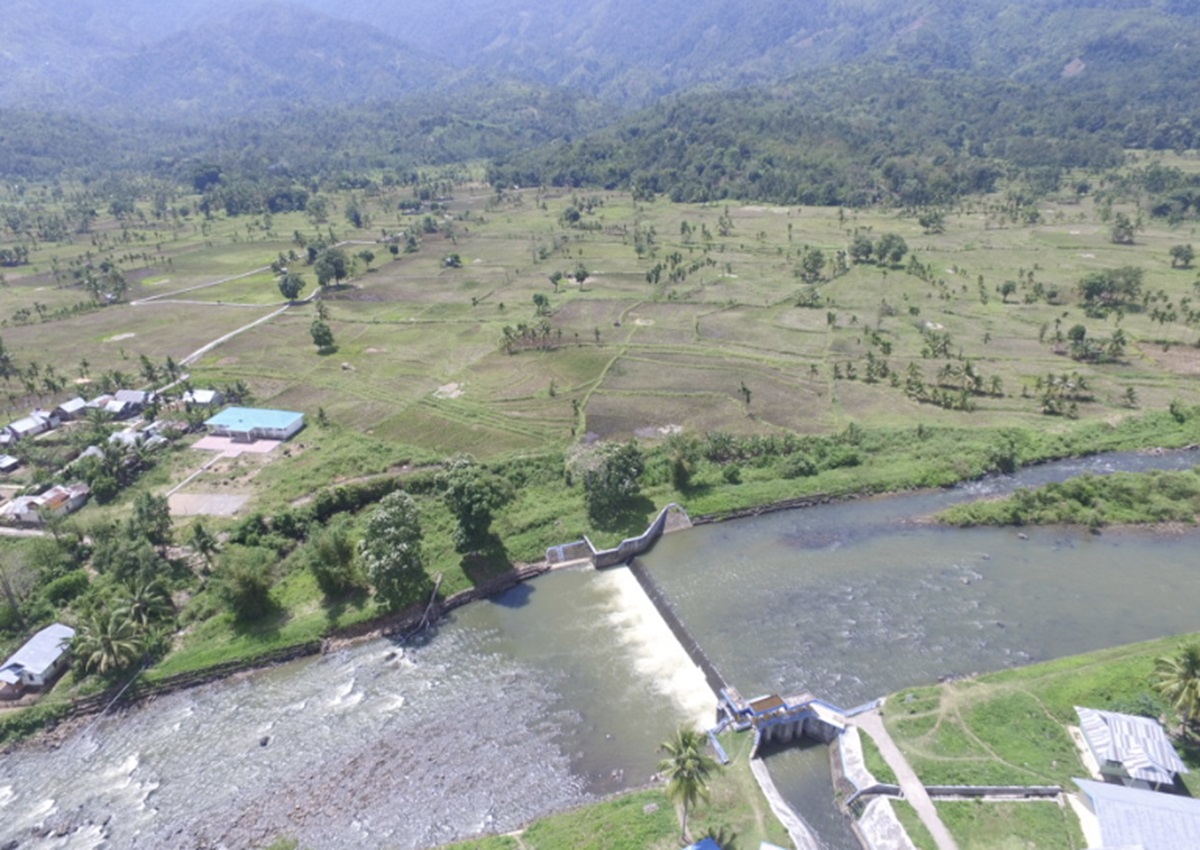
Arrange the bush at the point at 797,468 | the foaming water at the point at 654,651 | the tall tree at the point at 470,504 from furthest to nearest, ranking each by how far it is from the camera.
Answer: the bush at the point at 797,468 → the tall tree at the point at 470,504 → the foaming water at the point at 654,651

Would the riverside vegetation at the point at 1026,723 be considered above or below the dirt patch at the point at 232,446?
below

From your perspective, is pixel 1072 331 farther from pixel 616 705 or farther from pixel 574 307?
pixel 616 705

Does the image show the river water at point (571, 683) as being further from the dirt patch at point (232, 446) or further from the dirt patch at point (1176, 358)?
the dirt patch at point (1176, 358)

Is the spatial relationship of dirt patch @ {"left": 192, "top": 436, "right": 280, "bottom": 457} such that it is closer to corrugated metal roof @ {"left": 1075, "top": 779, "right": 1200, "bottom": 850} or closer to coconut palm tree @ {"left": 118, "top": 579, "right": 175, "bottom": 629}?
coconut palm tree @ {"left": 118, "top": 579, "right": 175, "bottom": 629}

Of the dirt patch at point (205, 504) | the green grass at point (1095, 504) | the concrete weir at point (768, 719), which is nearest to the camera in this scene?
the concrete weir at point (768, 719)

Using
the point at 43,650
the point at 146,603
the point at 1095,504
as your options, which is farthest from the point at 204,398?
the point at 1095,504

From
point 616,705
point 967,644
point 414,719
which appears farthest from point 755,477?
point 414,719

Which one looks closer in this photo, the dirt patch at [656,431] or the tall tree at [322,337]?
the dirt patch at [656,431]

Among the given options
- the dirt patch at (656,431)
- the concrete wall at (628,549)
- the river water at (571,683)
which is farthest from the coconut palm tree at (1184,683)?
the dirt patch at (656,431)
